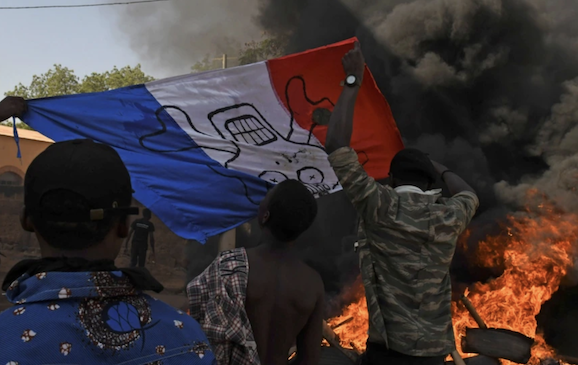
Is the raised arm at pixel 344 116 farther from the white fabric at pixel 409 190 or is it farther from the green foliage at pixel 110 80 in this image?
the green foliage at pixel 110 80

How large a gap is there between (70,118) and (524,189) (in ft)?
22.2

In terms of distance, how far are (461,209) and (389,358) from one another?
91 centimetres

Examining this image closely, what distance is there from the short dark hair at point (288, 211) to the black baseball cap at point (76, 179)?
127 cm

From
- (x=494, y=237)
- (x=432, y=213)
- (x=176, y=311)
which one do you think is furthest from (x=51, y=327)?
(x=494, y=237)

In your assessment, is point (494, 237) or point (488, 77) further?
point (488, 77)

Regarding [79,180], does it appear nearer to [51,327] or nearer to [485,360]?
[51,327]

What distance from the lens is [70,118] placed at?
346cm

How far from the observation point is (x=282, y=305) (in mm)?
2400

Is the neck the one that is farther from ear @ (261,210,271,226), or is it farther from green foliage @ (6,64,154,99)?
green foliage @ (6,64,154,99)

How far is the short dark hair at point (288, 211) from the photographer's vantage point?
2.43 meters

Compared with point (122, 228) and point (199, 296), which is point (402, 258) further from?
point (122, 228)

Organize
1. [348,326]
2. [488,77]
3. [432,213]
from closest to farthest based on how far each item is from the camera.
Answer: [432,213] → [348,326] → [488,77]

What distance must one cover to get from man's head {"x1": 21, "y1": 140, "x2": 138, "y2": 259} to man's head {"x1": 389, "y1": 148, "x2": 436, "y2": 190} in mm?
1864

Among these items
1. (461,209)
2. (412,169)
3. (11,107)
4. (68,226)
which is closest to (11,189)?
(11,107)
